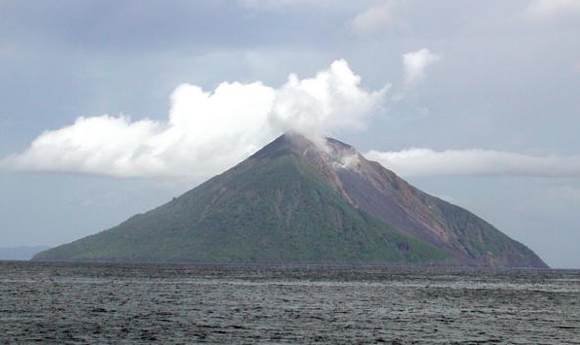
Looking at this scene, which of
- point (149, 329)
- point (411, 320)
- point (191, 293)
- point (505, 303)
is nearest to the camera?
point (149, 329)

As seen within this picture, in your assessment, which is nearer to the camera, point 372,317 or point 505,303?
point 372,317

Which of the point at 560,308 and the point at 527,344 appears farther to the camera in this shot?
the point at 560,308

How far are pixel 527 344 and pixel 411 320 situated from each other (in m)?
24.7

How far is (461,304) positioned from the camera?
142 meters

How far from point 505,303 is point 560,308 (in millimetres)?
10598

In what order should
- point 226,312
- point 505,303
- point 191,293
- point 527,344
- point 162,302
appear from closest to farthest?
point 527,344 < point 226,312 < point 162,302 < point 505,303 < point 191,293

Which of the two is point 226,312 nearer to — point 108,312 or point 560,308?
point 108,312

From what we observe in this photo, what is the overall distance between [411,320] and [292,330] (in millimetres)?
21822

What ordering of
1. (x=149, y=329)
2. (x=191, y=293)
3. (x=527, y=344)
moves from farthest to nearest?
1. (x=191, y=293)
2. (x=149, y=329)
3. (x=527, y=344)

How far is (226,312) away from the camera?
116688 millimetres

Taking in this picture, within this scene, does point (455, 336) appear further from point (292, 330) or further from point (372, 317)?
point (372, 317)

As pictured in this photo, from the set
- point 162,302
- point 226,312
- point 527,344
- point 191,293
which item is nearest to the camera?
point 527,344

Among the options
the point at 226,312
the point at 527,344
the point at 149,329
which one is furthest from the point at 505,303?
the point at 149,329

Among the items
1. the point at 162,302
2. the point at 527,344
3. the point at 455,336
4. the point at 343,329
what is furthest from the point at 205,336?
the point at 162,302
